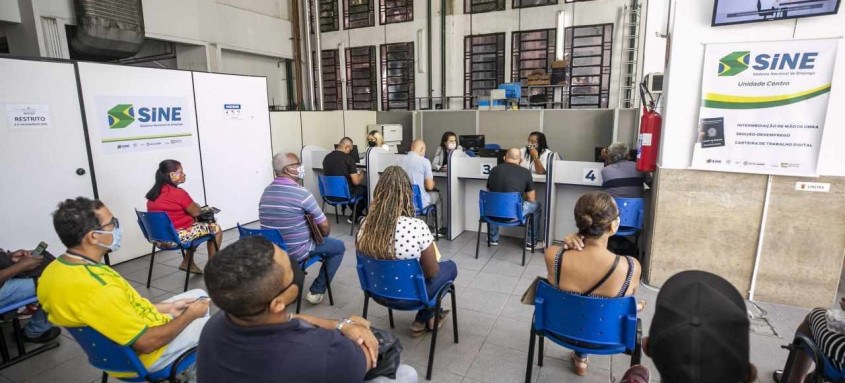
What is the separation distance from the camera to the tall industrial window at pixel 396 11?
31.2ft

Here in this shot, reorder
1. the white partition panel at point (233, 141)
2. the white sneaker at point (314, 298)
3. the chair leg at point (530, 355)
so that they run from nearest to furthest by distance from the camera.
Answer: the chair leg at point (530, 355) < the white sneaker at point (314, 298) < the white partition panel at point (233, 141)

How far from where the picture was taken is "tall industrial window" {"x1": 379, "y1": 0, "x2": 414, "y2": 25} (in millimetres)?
9500

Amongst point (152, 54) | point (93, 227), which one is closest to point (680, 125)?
point (93, 227)

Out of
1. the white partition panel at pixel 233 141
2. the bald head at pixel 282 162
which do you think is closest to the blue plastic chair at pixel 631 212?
the bald head at pixel 282 162

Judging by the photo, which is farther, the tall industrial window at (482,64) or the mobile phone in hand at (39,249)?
the tall industrial window at (482,64)

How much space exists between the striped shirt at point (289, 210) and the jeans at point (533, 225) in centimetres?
187

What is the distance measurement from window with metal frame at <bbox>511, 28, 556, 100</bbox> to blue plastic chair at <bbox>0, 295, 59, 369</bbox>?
814 cm

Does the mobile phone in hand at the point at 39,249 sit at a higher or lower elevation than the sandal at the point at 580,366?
higher

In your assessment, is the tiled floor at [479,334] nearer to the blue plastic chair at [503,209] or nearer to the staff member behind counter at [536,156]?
the blue plastic chair at [503,209]

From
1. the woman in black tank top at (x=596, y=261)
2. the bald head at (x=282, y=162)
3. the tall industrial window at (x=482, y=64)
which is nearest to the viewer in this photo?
the woman in black tank top at (x=596, y=261)

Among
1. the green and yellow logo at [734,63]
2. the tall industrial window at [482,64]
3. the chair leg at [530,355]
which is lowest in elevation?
the chair leg at [530,355]

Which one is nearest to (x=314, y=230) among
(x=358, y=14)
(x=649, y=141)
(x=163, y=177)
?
(x=163, y=177)

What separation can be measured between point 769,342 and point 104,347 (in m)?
3.36

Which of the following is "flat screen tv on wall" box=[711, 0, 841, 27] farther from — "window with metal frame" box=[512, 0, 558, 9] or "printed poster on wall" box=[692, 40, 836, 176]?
"window with metal frame" box=[512, 0, 558, 9]
